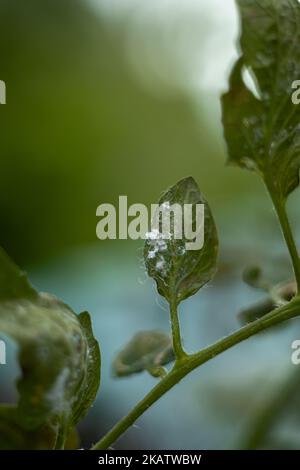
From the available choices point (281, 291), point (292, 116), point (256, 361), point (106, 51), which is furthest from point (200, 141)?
point (292, 116)

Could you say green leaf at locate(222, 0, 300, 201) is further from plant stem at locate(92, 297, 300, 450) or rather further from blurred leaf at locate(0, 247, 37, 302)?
blurred leaf at locate(0, 247, 37, 302)

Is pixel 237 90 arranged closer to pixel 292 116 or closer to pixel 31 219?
Answer: pixel 292 116

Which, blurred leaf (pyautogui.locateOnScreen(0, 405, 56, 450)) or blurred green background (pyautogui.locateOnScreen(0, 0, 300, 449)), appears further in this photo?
blurred green background (pyautogui.locateOnScreen(0, 0, 300, 449))

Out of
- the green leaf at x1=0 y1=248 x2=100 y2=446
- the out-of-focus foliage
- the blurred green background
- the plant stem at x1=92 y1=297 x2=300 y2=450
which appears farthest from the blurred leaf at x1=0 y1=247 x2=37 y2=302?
the out-of-focus foliage

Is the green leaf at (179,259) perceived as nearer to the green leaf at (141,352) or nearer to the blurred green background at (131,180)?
the green leaf at (141,352)

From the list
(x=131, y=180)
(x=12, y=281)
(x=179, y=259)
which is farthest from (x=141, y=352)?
(x=131, y=180)

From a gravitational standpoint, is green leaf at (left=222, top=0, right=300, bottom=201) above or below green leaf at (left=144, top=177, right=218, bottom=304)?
above

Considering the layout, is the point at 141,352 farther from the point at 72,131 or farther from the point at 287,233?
the point at 72,131
